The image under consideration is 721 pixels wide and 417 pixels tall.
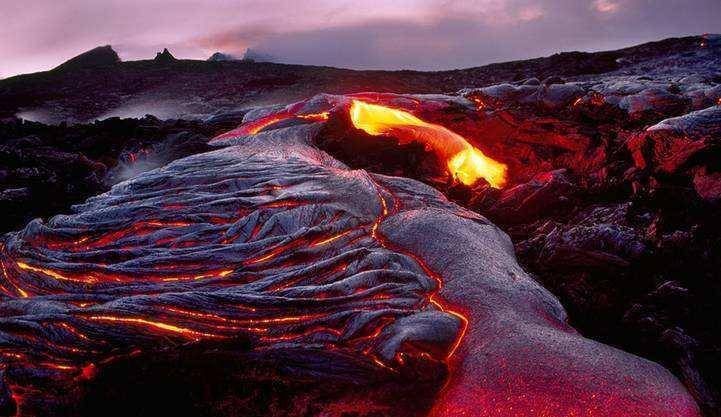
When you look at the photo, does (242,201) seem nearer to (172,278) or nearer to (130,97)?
(172,278)

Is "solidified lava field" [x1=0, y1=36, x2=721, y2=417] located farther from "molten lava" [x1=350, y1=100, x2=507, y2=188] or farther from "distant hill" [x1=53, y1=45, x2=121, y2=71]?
"distant hill" [x1=53, y1=45, x2=121, y2=71]

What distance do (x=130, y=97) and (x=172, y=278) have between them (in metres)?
12.7

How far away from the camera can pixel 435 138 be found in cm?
623

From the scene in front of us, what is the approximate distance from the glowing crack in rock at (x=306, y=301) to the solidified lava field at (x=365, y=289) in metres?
0.01

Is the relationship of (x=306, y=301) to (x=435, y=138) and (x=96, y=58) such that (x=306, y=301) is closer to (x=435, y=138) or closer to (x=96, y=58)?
(x=435, y=138)

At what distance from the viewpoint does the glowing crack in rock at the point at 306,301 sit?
2293 mm

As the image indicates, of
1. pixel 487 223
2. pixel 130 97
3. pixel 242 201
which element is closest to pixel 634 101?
pixel 487 223

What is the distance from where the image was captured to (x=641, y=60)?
11.4 m

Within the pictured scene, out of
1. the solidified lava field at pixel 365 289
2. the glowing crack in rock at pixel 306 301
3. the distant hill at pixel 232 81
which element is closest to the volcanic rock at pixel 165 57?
the distant hill at pixel 232 81

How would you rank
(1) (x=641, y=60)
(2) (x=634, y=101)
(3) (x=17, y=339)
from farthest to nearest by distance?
(1) (x=641, y=60)
(2) (x=634, y=101)
(3) (x=17, y=339)

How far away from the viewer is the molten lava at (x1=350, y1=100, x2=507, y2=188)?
6.04 meters

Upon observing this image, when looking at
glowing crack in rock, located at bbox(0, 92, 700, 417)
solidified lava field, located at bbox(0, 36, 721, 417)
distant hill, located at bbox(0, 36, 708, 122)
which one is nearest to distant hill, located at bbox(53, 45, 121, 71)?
distant hill, located at bbox(0, 36, 708, 122)

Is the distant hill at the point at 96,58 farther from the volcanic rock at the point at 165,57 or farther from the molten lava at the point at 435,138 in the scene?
the molten lava at the point at 435,138

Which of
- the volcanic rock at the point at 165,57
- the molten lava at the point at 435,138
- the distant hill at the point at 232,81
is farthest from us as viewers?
the volcanic rock at the point at 165,57
